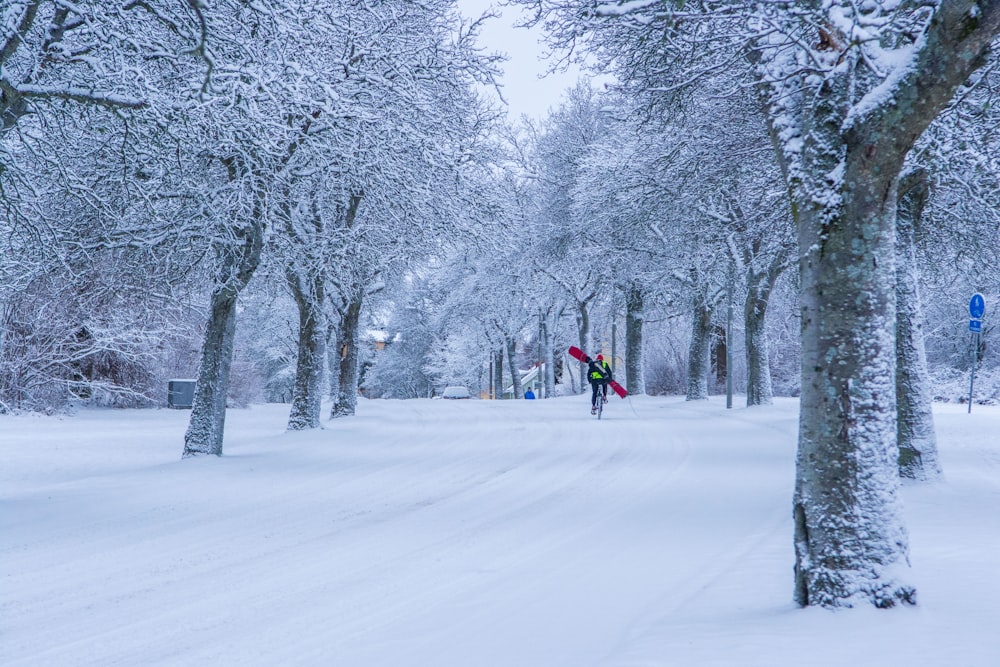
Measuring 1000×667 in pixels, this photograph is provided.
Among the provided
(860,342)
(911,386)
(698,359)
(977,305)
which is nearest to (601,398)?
(698,359)

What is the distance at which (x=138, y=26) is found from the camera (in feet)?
31.3

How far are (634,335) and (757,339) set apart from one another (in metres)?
9.19

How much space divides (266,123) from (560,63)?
11.3ft

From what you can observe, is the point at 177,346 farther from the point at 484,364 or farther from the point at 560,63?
the point at 484,364

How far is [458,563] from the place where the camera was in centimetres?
652

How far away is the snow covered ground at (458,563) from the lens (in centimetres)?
442

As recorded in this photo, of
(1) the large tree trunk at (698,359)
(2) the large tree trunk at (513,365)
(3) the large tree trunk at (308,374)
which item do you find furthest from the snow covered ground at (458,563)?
(2) the large tree trunk at (513,365)

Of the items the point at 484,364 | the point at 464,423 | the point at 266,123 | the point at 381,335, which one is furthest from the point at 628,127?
the point at 381,335

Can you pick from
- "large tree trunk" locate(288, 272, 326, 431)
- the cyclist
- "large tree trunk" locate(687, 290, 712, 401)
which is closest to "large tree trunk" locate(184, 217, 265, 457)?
"large tree trunk" locate(288, 272, 326, 431)

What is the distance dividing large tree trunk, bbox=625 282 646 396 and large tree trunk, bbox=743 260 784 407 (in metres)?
7.89

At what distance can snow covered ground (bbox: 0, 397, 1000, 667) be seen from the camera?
174 inches

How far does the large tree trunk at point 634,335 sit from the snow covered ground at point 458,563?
18635 mm

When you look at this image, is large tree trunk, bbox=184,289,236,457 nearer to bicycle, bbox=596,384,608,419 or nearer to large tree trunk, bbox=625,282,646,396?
bicycle, bbox=596,384,608,419

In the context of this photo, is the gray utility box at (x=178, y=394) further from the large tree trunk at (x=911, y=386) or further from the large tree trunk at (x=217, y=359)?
the large tree trunk at (x=911, y=386)
